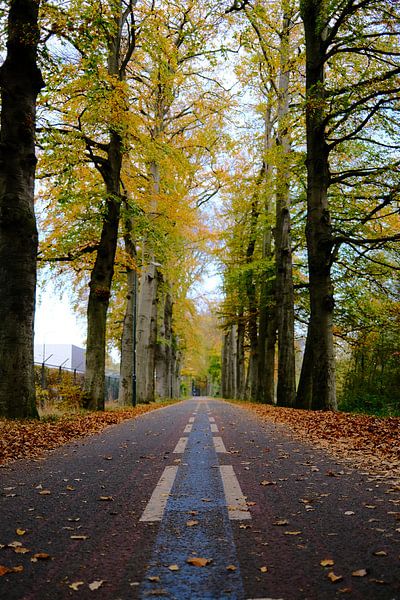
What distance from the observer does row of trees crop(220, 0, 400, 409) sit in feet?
40.9

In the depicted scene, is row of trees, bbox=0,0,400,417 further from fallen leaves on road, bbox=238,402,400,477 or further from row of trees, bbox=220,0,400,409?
fallen leaves on road, bbox=238,402,400,477

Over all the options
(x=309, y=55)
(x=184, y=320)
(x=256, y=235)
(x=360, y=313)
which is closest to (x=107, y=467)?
→ (x=309, y=55)

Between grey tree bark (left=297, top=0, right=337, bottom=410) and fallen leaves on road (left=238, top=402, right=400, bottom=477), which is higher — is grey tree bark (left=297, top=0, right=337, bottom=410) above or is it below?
above

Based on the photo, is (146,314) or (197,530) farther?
(146,314)

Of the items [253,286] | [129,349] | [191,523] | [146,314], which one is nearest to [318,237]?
[129,349]

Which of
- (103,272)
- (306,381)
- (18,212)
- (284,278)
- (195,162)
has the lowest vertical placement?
(306,381)

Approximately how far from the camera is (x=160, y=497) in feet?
14.7

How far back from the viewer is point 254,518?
3816 millimetres

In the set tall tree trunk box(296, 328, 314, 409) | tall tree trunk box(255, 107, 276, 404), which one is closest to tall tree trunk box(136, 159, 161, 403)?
tall tree trunk box(255, 107, 276, 404)

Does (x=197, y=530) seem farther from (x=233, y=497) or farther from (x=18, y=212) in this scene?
(x=18, y=212)

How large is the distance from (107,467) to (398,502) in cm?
332

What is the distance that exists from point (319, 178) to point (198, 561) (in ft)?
43.0

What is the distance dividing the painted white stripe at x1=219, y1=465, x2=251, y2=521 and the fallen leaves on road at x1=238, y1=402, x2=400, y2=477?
1.14 m

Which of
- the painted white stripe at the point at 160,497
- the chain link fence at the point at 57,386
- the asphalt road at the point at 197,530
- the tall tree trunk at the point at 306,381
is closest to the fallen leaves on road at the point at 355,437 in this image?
the asphalt road at the point at 197,530
